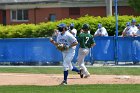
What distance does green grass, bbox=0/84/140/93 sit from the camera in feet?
48.9

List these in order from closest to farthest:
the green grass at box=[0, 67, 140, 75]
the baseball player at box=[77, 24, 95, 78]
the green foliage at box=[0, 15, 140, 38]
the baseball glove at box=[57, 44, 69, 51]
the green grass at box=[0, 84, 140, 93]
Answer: the green grass at box=[0, 84, 140, 93], the baseball glove at box=[57, 44, 69, 51], the baseball player at box=[77, 24, 95, 78], the green grass at box=[0, 67, 140, 75], the green foliage at box=[0, 15, 140, 38]

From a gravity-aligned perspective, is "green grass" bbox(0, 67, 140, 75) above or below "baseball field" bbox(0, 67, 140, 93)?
above

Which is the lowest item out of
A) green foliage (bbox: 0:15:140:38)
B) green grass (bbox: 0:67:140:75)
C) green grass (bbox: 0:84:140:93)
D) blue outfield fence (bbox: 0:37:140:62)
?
green grass (bbox: 0:84:140:93)

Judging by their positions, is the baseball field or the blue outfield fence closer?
the baseball field

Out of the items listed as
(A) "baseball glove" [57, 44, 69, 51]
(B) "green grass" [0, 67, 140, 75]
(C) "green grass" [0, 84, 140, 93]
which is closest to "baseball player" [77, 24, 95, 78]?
(A) "baseball glove" [57, 44, 69, 51]

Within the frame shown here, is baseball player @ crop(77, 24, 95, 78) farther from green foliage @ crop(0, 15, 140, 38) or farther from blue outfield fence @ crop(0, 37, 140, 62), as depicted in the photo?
green foliage @ crop(0, 15, 140, 38)

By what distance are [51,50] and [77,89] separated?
10519 mm

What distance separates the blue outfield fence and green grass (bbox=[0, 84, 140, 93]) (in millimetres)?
8727

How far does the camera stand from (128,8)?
1861 inches

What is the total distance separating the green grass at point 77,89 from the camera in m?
14.9

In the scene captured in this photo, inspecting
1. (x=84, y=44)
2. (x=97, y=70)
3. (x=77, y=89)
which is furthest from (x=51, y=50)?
(x=77, y=89)

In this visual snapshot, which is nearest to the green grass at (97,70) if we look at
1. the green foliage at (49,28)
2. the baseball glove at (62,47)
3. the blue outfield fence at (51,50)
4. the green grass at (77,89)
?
the blue outfield fence at (51,50)

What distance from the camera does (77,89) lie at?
15391 millimetres

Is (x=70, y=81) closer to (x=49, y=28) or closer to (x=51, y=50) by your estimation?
(x=51, y=50)
